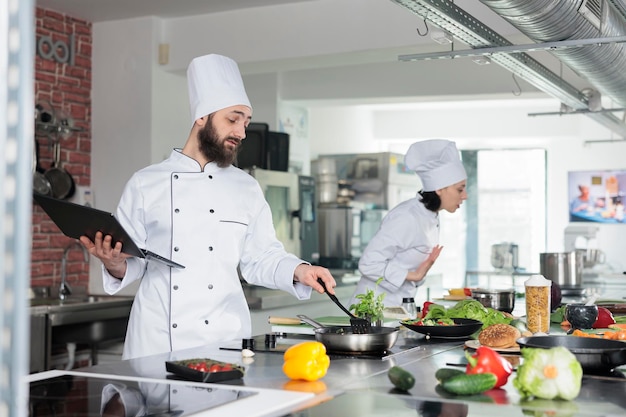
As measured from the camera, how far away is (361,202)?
1023cm

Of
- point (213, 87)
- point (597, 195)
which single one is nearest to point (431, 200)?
point (213, 87)

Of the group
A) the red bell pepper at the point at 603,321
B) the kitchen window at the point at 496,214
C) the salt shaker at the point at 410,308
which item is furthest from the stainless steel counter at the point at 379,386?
the kitchen window at the point at 496,214

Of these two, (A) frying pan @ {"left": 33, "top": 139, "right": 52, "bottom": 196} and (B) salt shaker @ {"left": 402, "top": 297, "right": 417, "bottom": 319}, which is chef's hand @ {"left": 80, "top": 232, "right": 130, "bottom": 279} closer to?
(B) salt shaker @ {"left": 402, "top": 297, "right": 417, "bottom": 319}

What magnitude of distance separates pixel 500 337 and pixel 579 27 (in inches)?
67.8

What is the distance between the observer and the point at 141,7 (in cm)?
627

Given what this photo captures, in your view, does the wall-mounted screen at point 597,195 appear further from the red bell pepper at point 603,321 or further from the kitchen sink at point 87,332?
the red bell pepper at point 603,321

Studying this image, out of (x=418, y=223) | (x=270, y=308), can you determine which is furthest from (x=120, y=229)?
(x=270, y=308)

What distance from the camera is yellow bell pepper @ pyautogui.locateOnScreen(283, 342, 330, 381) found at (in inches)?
80.4

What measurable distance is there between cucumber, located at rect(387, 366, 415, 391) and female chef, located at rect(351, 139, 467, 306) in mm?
2636

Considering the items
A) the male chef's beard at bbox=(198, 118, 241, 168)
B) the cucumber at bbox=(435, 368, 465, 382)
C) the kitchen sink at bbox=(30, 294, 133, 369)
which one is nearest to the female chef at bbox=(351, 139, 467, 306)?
the male chef's beard at bbox=(198, 118, 241, 168)

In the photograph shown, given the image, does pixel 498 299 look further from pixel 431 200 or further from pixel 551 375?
pixel 551 375

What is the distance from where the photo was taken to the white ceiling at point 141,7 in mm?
6117

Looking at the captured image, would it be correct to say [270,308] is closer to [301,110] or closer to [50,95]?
[50,95]

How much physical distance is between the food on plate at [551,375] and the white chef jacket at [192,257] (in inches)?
50.9
